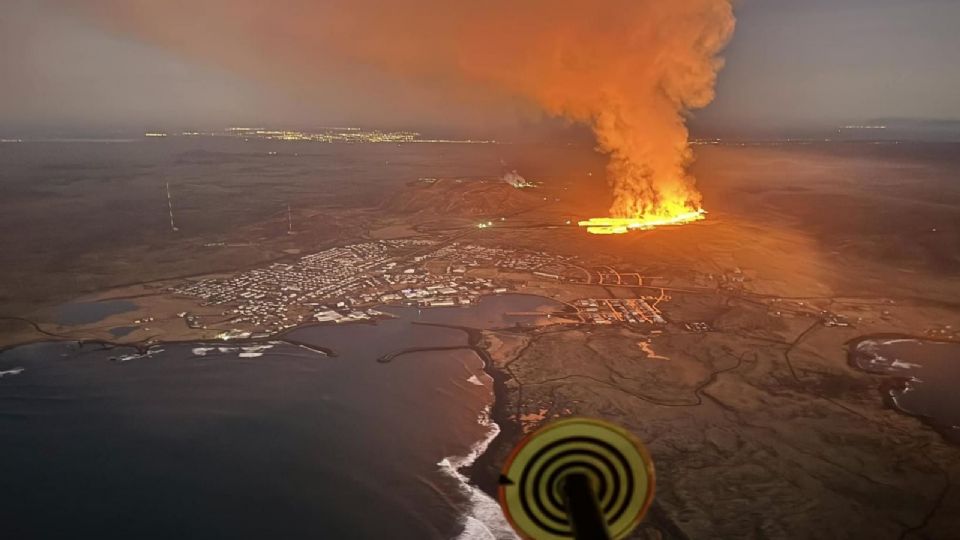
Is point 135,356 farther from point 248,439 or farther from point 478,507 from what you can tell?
point 478,507

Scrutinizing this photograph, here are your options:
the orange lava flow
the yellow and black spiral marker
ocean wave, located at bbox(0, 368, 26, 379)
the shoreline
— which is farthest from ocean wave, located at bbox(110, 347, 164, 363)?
the orange lava flow

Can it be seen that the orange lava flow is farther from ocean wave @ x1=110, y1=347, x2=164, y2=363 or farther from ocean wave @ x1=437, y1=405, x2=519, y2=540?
ocean wave @ x1=110, y1=347, x2=164, y2=363

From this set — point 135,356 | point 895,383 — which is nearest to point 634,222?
point 895,383

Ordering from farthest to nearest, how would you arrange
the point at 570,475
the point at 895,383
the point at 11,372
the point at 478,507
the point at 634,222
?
the point at 634,222, the point at 11,372, the point at 895,383, the point at 478,507, the point at 570,475

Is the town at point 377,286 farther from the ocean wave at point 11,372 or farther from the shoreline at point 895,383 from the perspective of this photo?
the shoreline at point 895,383

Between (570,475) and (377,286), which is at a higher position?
(570,475)

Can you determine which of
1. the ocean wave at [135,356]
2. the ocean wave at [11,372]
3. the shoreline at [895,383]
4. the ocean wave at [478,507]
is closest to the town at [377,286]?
the ocean wave at [135,356]
